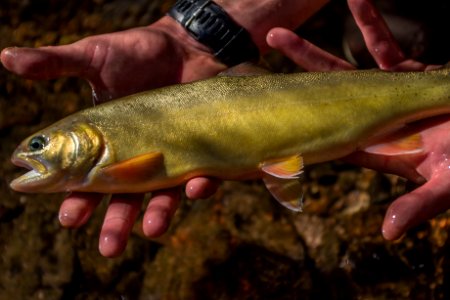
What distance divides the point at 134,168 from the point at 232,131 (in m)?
0.54

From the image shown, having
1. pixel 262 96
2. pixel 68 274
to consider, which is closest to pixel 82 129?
pixel 262 96

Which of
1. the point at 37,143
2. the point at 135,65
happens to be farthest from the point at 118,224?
the point at 135,65

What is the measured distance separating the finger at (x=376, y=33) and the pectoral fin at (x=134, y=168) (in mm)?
1620

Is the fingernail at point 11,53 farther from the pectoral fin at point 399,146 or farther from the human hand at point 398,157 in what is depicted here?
the pectoral fin at point 399,146

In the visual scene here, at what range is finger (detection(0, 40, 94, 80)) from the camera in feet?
8.55

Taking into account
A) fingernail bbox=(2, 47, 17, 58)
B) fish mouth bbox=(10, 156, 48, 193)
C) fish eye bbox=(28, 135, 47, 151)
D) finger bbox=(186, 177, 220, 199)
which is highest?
fingernail bbox=(2, 47, 17, 58)

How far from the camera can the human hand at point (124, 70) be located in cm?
259

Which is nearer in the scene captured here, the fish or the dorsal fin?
the fish

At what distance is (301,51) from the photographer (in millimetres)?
3369

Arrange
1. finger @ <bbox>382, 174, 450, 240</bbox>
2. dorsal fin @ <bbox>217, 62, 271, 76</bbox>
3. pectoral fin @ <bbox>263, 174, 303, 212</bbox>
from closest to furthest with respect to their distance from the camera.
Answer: finger @ <bbox>382, 174, 450, 240</bbox> < pectoral fin @ <bbox>263, 174, 303, 212</bbox> < dorsal fin @ <bbox>217, 62, 271, 76</bbox>

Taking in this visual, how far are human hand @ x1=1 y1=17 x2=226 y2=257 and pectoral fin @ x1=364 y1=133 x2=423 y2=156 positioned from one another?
944mm

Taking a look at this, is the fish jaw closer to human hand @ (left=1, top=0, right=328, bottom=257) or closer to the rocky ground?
human hand @ (left=1, top=0, right=328, bottom=257)

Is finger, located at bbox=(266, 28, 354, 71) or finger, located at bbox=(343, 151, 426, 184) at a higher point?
finger, located at bbox=(266, 28, 354, 71)

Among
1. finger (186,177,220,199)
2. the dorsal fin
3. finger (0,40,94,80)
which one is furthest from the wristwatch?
finger (186,177,220,199)
